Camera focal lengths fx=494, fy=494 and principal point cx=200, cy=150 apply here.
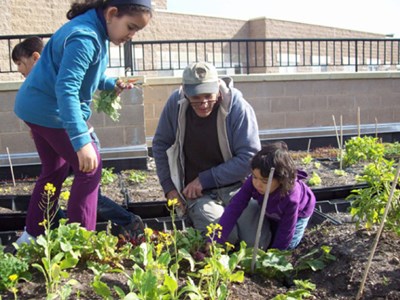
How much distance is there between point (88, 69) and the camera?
255 centimetres

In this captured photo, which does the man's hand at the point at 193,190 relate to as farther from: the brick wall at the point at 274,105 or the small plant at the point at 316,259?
the brick wall at the point at 274,105

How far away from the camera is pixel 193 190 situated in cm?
315

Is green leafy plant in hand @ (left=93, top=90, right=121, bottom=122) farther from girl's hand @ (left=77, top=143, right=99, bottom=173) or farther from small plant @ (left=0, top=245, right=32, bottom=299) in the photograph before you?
small plant @ (left=0, top=245, right=32, bottom=299)

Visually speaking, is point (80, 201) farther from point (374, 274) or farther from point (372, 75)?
point (372, 75)

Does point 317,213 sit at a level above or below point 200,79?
below

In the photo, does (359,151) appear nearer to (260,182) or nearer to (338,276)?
(260,182)

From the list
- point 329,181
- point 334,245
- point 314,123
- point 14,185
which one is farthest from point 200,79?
point 314,123

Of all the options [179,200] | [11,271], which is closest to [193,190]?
[179,200]

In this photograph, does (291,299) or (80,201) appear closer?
(291,299)

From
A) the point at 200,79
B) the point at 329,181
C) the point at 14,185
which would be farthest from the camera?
the point at 14,185

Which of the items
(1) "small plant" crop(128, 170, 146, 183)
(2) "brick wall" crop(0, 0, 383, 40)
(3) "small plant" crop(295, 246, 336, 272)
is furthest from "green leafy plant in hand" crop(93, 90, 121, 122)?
(2) "brick wall" crop(0, 0, 383, 40)

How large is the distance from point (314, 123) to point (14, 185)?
16.1 ft

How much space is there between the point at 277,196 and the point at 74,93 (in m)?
1.23

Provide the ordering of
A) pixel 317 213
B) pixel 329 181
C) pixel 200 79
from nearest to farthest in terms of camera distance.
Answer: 1. pixel 200 79
2. pixel 317 213
3. pixel 329 181
